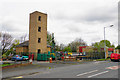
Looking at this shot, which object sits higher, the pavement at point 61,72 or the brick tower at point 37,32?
the brick tower at point 37,32

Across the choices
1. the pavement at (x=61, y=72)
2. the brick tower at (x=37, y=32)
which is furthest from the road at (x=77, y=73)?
the brick tower at (x=37, y=32)

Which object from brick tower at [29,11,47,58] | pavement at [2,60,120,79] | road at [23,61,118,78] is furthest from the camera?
brick tower at [29,11,47,58]

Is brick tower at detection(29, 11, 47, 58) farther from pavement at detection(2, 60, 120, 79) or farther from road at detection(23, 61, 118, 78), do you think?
road at detection(23, 61, 118, 78)

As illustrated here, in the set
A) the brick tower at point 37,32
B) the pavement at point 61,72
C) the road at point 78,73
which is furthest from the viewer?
the brick tower at point 37,32

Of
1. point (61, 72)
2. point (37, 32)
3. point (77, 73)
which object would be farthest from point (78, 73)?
point (37, 32)

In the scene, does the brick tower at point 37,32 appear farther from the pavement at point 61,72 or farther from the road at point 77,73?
the road at point 77,73

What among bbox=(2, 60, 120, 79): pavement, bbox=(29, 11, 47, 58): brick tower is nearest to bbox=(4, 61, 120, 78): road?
bbox=(2, 60, 120, 79): pavement

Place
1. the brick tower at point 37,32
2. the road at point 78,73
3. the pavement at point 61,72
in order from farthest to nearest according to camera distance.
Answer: the brick tower at point 37,32 < the pavement at point 61,72 < the road at point 78,73

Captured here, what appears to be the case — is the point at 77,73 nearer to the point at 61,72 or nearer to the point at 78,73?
the point at 78,73

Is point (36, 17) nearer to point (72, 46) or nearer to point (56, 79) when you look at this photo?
point (56, 79)

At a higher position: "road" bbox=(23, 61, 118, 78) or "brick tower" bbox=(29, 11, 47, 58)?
"brick tower" bbox=(29, 11, 47, 58)

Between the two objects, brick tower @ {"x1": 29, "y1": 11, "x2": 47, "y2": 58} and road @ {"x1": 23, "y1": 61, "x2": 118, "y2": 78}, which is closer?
Answer: road @ {"x1": 23, "y1": 61, "x2": 118, "y2": 78}

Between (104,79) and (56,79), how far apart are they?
3.30 metres

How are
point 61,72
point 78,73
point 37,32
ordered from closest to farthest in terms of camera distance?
point 78,73 → point 61,72 → point 37,32
